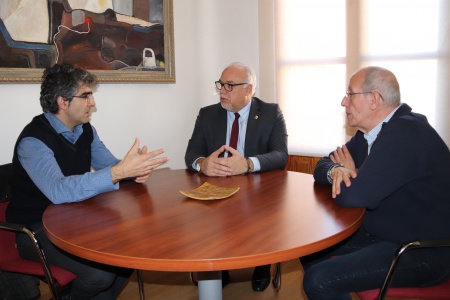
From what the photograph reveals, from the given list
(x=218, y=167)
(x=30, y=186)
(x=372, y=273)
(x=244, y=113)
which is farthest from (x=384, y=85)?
(x=30, y=186)

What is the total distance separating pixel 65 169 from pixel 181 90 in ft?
5.93

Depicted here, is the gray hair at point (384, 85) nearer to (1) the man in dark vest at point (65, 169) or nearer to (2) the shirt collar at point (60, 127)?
(1) the man in dark vest at point (65, 169)

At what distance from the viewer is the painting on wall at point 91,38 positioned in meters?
2.66

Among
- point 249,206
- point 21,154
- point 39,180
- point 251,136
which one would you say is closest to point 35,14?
point 21,154

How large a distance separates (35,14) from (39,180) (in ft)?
4.38

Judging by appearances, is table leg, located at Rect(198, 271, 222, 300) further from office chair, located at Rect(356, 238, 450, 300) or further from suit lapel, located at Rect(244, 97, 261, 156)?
suit lapel, located at Rect(244, 97, 261, 156)

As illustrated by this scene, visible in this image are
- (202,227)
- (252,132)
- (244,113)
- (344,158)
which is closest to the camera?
(202,227)

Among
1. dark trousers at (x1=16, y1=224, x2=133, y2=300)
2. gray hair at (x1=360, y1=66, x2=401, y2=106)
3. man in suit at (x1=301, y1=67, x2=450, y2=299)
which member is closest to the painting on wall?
dark trousers at (x1=16, y1=224, x2=133, y2=300)

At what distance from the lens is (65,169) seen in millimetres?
2207

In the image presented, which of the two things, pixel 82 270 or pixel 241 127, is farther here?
pixel 241 127

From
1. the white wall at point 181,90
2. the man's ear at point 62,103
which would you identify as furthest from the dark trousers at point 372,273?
the white wall at point 181,90

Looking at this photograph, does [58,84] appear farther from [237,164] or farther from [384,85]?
[384,85]

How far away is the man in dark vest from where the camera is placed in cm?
194

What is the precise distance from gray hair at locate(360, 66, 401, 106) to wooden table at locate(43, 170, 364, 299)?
0.55 m
